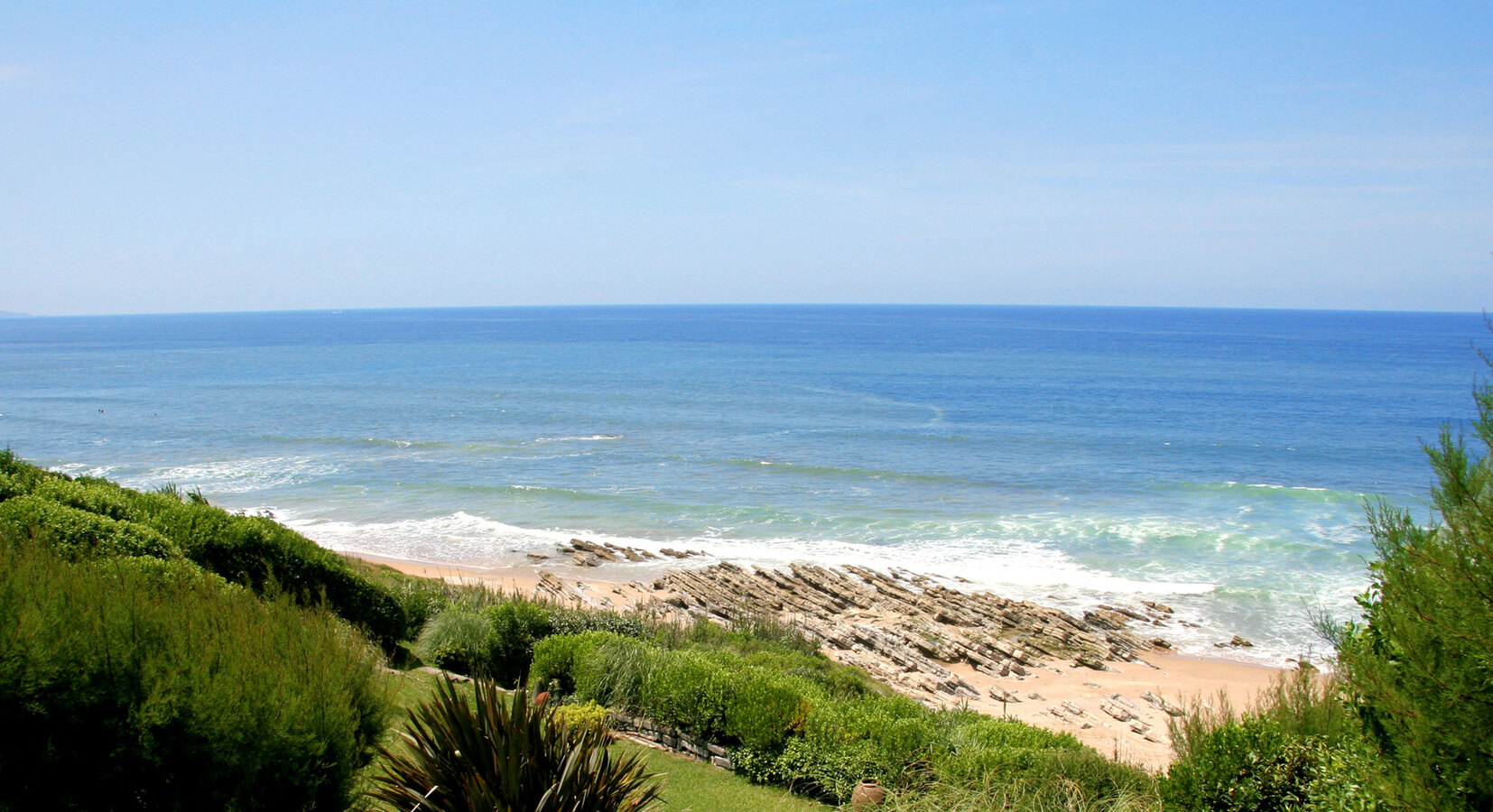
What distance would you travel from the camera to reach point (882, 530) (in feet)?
105

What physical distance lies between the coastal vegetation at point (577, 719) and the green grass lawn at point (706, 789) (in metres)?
0.23

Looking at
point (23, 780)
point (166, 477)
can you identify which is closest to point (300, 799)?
point (23, 780)

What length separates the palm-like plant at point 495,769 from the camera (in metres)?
5.94

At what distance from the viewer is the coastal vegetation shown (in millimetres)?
4734

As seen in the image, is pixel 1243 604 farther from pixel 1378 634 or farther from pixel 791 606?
pixel 1378 634

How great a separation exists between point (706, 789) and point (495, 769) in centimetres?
347

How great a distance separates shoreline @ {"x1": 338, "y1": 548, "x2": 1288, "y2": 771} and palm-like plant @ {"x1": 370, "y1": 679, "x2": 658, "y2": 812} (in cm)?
1048

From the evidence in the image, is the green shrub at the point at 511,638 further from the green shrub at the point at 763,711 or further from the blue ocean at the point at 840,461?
the blue ocean at the point at 840,461

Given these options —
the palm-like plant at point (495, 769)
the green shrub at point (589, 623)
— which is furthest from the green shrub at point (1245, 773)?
the green shrub at point (589, 623)

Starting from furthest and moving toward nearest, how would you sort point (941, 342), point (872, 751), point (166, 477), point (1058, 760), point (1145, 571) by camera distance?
1. point (941, 342)
2. point (166, 477)
3. point (1145, 571)
4. point (872, 751)
5. point (1058, 760)

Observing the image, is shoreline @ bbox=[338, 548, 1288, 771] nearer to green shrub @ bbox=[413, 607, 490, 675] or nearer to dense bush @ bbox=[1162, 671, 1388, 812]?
green shrub @ bbox=[413, 607, 490, 675]

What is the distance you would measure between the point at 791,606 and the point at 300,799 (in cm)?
1847

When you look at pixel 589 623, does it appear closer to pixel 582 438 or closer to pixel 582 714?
pixel 582 714

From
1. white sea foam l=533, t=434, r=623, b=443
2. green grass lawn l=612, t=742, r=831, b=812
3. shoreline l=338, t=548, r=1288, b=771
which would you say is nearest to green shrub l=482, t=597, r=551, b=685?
green grass lawn l=612, t=742, r=831, b=812
